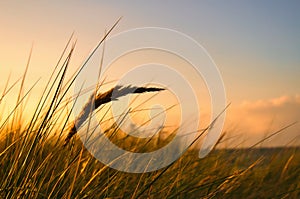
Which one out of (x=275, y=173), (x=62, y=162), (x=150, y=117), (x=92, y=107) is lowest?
(x=275, y=173)

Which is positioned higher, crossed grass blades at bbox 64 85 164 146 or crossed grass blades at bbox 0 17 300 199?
crossed grass blades at bbox 64 85 164 146

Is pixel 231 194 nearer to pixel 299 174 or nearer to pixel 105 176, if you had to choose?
pixel 105 176

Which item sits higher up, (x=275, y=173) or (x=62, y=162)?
(x=62, y=162)

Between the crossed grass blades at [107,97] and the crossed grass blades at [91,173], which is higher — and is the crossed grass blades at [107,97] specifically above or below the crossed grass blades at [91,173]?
above

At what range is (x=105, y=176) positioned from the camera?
2143mm

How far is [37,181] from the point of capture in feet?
5.60

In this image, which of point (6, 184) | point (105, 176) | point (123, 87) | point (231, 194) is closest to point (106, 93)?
point (123, 87)

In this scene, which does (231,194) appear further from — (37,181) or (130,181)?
(37,181)

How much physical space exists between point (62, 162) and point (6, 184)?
0.68 metres

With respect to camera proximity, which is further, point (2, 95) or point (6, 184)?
point (2, 95)

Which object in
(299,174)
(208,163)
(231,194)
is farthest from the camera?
(299,174)

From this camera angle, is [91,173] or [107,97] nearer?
[107,97]

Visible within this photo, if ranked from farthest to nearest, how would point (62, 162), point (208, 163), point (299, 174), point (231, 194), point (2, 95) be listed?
point (299, 174) → point (208, 163) → point (231, 194) → point (62, 162) → point (2, 95)

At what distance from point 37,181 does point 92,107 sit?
0.44m
